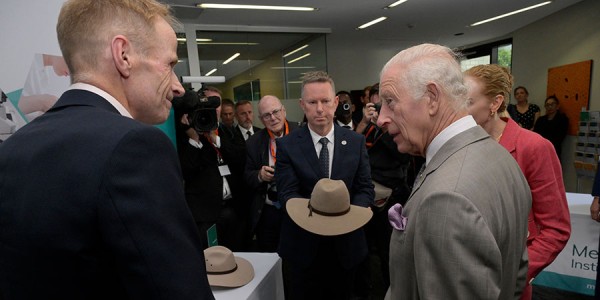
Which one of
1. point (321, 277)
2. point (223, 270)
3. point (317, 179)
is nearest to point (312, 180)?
point (317, 179)

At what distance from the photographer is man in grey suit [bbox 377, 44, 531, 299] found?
72cm

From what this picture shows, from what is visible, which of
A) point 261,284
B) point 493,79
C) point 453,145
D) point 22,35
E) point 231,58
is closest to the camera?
point 453,145

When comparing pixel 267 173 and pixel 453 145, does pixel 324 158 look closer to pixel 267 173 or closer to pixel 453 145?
pixel 267 173

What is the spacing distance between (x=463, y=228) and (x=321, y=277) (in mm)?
1339

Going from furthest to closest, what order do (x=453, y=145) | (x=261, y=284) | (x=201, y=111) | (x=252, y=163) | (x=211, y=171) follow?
(x=252, y=163) → (x=211, y=171) → (x=201, y=111) → (x=261, y=284) → (x=453, y=145)

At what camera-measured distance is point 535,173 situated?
51.4 inches

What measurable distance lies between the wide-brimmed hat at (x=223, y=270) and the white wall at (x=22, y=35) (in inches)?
38.7

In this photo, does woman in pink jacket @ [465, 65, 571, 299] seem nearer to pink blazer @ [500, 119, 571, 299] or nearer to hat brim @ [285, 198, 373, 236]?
pink blazer @ [500, 119, 571, 299]

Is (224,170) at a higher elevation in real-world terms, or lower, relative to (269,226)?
higher

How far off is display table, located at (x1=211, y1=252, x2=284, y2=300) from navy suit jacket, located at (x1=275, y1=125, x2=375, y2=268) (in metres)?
0.12

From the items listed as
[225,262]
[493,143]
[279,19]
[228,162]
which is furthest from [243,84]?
[493,143]

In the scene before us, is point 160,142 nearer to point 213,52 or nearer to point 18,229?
point 18,229

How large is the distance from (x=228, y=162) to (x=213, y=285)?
4.11 feet

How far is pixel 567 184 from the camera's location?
6.25 meters
